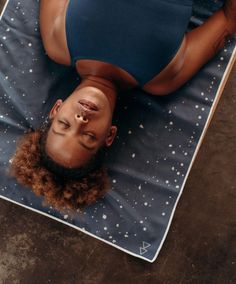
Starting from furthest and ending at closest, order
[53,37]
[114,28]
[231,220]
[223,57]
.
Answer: [231,220]
[223,57]
[53,37]
[114,28]

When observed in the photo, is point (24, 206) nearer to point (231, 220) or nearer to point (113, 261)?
point (113, 261)

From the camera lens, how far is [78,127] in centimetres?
125

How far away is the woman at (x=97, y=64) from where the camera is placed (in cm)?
130

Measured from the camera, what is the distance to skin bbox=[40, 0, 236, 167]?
1.29 m

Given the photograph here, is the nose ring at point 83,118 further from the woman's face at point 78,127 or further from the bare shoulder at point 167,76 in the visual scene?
the bare shoulder at point 167,76

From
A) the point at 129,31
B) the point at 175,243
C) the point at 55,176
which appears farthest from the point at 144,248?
the point at 129,31

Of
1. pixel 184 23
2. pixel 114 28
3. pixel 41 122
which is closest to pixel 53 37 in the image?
pixel 114 28

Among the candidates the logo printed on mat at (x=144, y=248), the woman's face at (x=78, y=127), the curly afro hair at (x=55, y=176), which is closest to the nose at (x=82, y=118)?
the woman's face at (x=78, y=127)

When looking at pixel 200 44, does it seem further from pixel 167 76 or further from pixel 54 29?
pixel 54 29

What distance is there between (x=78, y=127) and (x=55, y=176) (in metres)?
0.26

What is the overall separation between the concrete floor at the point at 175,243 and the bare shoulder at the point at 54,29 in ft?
2.53

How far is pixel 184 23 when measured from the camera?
142 cm

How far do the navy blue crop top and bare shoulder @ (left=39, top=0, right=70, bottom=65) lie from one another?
0.15 ft

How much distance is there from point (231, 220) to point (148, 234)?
0.43 meters
